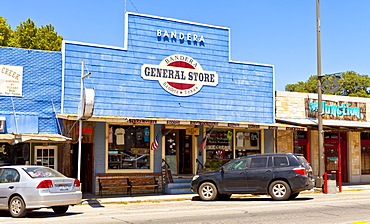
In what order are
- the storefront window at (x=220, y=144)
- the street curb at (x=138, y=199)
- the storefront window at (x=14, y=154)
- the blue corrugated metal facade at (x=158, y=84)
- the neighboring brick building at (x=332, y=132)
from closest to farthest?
the street curb at (x=138, y=199) < the storefront window at (x=14, y=154) < the blue corrugated metal facade at (x=158, y=84) < the storefront window at (x=220, y=144) < the neighboring brick building at (x=332, y=132)

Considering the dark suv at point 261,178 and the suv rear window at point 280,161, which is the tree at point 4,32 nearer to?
the dark suv at point 261,178

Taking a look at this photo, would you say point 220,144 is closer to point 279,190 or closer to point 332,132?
point 279,190

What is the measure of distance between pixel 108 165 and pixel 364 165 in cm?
1627

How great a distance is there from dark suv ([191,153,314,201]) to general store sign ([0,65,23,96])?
7.89 m

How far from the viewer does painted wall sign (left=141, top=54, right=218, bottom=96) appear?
21.7m

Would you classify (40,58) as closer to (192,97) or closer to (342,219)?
(192,97)

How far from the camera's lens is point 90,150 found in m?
20.6

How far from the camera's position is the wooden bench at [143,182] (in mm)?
20469

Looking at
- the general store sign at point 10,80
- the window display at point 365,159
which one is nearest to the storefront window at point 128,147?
the general store sign at point 10,80

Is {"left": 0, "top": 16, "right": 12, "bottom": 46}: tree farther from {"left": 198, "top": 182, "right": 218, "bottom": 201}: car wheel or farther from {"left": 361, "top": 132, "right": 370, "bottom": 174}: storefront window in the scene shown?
{"left": 361, "top": 132, "right": 370, "bottom": 174}: storefront window

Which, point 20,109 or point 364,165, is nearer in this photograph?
point 20,109

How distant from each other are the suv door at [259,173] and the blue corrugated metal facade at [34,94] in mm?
7925

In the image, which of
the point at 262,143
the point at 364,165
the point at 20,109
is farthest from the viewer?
the point at 364,165

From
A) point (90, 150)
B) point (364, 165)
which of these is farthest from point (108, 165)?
point (364, 165)
